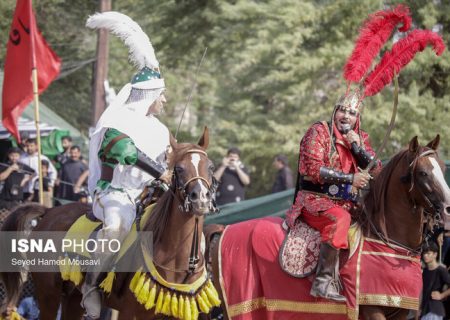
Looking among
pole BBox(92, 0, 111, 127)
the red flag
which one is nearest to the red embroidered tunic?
the red flag

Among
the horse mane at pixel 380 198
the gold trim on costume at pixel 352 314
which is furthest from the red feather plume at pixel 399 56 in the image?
the gold trim on costume at pixel 352 314

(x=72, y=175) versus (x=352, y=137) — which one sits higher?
(x=72, y=175)

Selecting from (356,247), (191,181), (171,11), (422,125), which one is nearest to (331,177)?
(356,247)

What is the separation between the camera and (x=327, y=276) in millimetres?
8609

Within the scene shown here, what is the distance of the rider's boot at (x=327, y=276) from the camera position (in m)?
8.59

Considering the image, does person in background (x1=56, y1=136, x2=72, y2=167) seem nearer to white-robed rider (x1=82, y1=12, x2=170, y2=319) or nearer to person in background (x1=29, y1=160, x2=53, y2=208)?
person in background (x1=29, y1=160, x2=53, y2=208)

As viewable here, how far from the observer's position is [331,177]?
862cm

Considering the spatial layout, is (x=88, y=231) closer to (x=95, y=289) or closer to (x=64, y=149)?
(x=95, y=289)

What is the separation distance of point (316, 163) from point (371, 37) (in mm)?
1482

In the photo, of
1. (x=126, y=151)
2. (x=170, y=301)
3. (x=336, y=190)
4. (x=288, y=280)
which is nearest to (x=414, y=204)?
(x=336, y=190)

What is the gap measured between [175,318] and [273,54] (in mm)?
13676

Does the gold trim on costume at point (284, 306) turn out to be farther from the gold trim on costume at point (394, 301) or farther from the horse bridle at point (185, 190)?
the horse bridle at point (185, 190)

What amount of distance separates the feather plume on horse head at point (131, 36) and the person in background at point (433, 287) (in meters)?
4.11

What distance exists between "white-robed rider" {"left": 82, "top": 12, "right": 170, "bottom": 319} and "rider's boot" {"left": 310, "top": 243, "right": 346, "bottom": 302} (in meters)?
1.53
